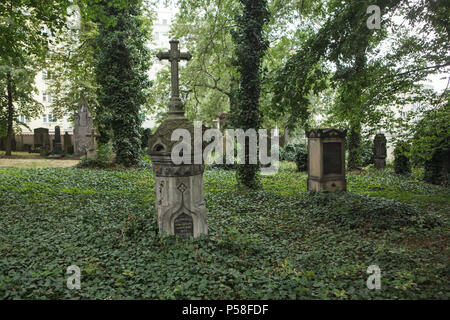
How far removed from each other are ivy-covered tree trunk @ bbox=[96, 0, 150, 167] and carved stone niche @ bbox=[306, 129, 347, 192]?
29.1 feet

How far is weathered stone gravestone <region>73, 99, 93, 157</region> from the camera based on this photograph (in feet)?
61.1

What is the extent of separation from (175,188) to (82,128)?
1534 centimetres

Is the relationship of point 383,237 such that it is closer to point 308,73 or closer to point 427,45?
point 308,73

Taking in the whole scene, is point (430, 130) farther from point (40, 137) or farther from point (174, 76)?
point (40, 137)

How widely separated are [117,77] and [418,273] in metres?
14.0

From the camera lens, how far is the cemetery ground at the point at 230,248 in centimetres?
372

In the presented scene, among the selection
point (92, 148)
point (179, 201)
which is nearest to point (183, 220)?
point (179, 201)

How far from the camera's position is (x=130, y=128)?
1515cm

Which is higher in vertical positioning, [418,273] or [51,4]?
[51,4]

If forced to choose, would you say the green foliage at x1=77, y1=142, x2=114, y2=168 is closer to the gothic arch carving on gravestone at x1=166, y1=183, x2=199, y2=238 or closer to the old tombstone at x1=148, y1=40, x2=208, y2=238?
the old tombstone at x1=148, y1=40, x2=208, y2=238

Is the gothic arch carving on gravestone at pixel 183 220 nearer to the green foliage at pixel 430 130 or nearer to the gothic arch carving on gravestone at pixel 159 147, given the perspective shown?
the gothic arch carving on gravestone at pixel 159 147

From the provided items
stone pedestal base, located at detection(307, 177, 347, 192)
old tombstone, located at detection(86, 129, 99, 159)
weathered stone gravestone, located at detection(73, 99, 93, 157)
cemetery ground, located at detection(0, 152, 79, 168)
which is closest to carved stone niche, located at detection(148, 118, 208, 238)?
stone pedestal base, located at detection(307, 177, 347, 192)

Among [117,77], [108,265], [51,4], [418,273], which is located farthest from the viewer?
[117,77]
